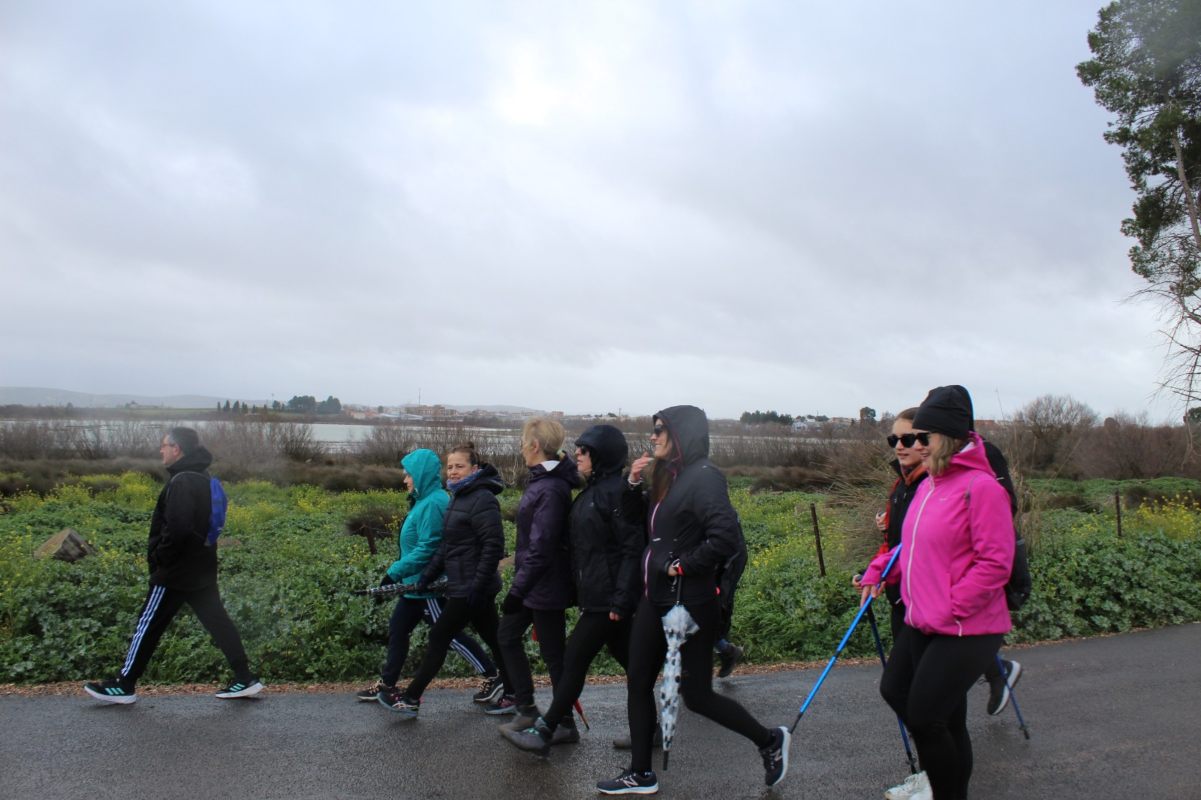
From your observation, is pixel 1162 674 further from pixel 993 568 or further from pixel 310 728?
pixel 310 728

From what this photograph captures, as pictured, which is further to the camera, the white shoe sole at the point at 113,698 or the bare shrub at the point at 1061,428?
the bare shrub at the point at 1061,428

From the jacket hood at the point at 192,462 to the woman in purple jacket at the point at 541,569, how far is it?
2339 mm

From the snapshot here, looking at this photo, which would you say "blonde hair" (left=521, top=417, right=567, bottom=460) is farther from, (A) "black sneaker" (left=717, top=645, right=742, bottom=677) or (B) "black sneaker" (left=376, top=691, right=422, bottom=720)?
(A) "black sneaker" (left=717, top=645, right=742, bottom=677)

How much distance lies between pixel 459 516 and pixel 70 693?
2.98 meters

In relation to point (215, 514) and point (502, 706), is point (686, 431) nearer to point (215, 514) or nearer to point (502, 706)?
point (502, 706)

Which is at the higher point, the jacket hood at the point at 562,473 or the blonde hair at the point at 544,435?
the blonde hair at the point at 544,435

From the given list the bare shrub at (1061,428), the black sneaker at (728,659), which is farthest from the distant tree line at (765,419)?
the black sneaker at (728,659)

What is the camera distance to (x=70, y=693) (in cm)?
601

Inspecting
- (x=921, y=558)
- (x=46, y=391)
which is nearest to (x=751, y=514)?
(x=921, y=558)

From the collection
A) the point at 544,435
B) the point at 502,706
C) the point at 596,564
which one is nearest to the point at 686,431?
the point at 596,564

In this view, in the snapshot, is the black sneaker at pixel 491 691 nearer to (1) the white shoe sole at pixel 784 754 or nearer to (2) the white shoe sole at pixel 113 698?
(1) the white shoe sole at pixel 784 754

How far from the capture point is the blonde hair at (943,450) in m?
3.84

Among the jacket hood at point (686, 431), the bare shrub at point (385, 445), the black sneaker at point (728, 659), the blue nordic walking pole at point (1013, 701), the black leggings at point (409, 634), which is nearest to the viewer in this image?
the jacket hood at point (686, 431)

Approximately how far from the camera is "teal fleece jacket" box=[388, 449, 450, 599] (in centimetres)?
578
